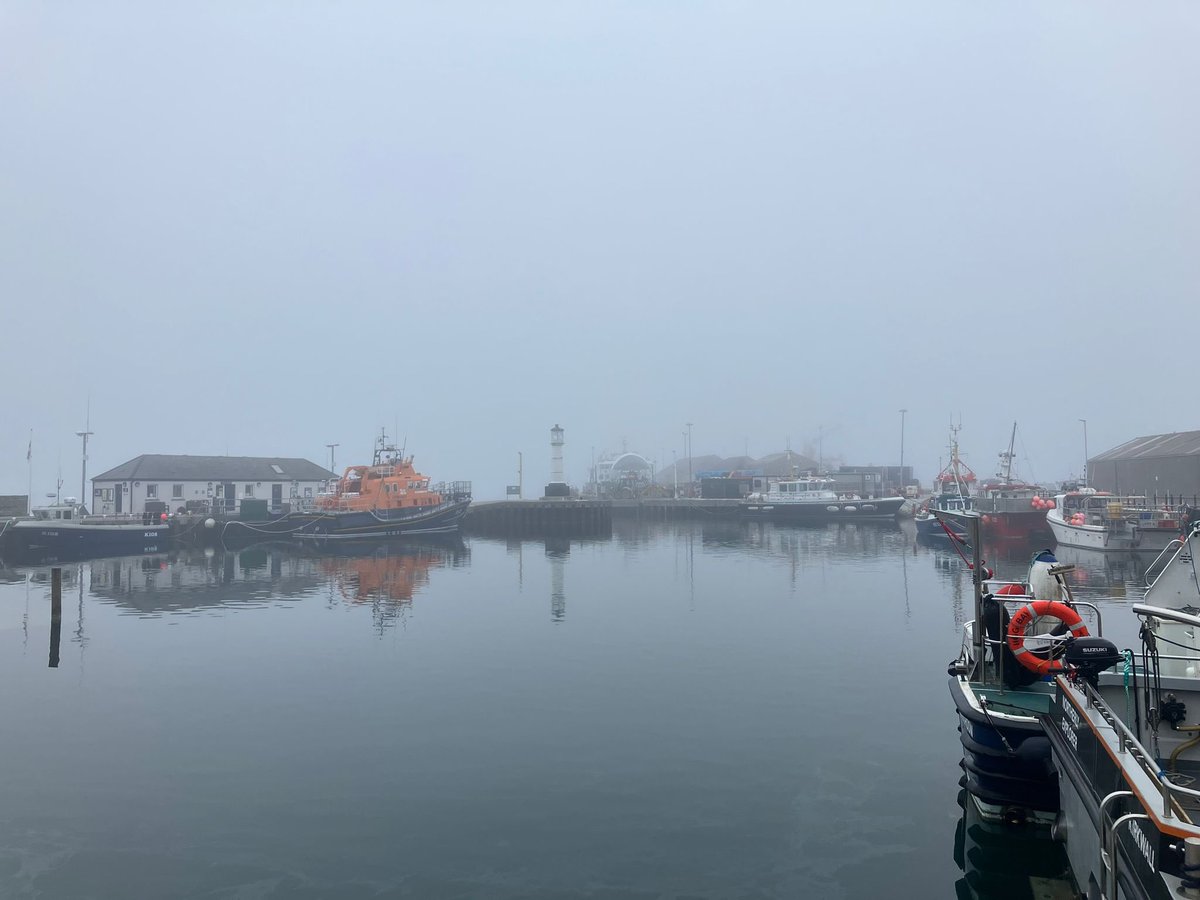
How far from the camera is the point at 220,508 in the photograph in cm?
6756

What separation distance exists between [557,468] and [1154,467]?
54.1 meters

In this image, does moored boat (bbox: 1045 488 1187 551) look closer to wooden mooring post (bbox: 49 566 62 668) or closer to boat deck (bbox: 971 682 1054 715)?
A: boat deck (bbox: 971 682 1054 715)

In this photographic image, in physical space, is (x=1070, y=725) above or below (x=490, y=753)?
above

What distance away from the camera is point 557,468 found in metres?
88.7

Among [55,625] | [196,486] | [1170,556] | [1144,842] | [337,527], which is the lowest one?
[55,625]

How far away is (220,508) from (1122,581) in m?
63.1

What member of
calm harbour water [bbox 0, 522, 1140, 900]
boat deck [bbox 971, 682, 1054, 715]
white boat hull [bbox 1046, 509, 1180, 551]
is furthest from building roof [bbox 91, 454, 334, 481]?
boat deck [bbox 971, 682, 1054, 715]

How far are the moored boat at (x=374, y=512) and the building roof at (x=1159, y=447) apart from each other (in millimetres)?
54223

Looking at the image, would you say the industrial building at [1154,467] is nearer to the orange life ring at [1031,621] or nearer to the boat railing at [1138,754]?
the orange life ring at [1031,621]

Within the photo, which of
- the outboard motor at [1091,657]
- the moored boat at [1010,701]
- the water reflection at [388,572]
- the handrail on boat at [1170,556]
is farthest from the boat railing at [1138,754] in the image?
the water reflection at [388,572]

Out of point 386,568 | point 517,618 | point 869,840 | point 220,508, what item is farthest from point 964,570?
point 220,508

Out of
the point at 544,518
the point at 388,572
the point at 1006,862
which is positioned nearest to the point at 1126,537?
the point at 388,572

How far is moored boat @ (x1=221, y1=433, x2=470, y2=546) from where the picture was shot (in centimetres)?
5822

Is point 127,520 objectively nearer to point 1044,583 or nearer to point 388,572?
point 388,572
